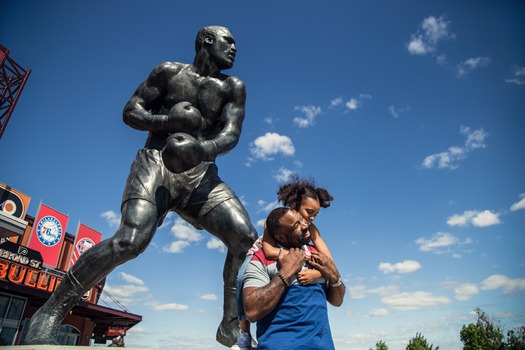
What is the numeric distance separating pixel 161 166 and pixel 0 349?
1.74m

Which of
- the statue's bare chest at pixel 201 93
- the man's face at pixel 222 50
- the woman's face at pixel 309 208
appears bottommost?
the woman's face at pixel 309 208

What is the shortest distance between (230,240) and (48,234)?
23972mm

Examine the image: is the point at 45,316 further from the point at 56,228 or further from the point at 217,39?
the point at 56,228

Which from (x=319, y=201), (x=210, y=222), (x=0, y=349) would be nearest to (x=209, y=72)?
(x=210, y=222)

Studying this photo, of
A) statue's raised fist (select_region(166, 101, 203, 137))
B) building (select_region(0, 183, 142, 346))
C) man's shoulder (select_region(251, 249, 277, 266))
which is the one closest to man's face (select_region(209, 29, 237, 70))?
statue's raised fist (select_region(166, 101, 203, 137))

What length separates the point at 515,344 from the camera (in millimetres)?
42969

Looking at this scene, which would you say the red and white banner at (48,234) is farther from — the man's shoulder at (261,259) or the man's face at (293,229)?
the man's face at (293,229)

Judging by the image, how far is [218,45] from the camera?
12.4 ft

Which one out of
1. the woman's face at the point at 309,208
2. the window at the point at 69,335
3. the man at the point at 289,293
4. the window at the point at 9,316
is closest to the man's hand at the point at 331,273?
the man at the point at 289,293

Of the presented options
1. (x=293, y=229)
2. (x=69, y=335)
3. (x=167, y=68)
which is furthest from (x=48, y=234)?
(x=293, y=229)

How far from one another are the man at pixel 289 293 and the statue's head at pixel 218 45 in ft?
7.36

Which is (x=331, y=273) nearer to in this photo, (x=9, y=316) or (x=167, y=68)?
(x=167, y=68)

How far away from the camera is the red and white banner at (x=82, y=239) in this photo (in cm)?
2473

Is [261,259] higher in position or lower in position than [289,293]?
higher
